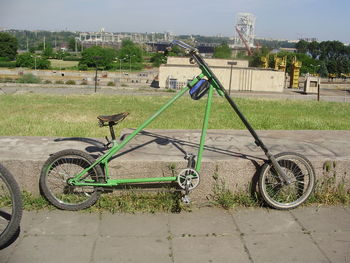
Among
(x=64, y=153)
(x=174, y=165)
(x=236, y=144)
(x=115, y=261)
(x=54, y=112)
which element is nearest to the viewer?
(x=115, y=261)

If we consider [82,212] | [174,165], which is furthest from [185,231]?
[82,212]

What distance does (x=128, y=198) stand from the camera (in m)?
4.25

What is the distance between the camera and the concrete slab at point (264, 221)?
383 centimetres

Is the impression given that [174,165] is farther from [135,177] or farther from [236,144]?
[236,144]

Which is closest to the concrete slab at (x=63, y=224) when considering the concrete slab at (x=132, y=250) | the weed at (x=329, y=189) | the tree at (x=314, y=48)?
the concrete slab at (x=132, y=250)

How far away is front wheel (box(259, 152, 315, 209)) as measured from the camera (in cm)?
421

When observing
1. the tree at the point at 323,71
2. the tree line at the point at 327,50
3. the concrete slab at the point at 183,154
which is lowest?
the tree at the point at 323,71

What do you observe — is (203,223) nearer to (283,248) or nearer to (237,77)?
(283,248)

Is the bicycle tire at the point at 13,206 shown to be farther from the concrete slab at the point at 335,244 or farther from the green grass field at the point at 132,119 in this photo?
the green grass field at the point at 132,119

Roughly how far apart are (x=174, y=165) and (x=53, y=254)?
1.45 metres

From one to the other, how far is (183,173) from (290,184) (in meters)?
1.10

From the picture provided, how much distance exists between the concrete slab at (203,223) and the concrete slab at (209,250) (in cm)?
9

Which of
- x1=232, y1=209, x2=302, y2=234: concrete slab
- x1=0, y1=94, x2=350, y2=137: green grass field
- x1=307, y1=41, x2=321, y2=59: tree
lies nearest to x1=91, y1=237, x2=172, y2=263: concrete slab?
x1=232, y1=209, x2=302, y2=234: concrete slab

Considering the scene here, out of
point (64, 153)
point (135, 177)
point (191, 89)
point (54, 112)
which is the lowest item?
point (54, 112)
